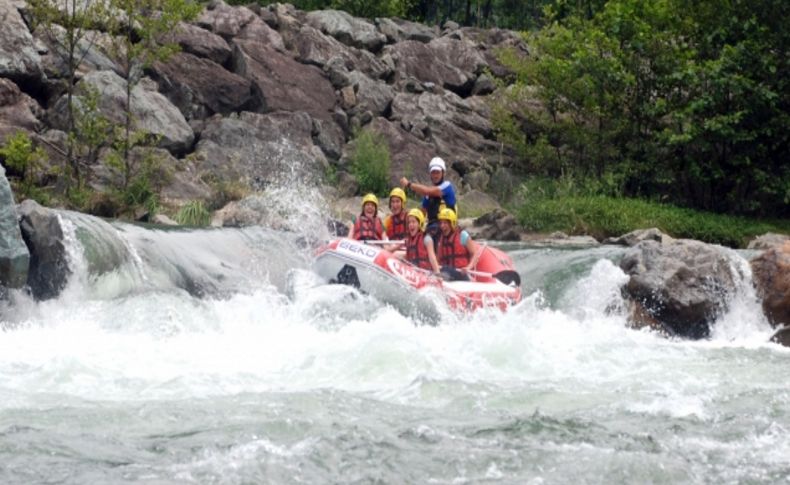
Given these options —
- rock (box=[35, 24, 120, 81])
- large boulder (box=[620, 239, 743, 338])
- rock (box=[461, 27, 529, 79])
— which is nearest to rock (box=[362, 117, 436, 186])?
rock (box=[461, 27, 529, 79])

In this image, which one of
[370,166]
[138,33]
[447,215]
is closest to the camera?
[447,215]

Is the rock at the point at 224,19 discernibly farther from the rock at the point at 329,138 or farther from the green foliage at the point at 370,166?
the green foliage at the point at 370,166

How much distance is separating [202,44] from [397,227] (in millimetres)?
13540

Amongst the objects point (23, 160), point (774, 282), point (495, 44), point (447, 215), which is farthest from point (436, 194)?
point (495, 44)

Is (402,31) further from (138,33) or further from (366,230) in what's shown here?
(366,230)

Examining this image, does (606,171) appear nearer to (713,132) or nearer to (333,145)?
(713,132)

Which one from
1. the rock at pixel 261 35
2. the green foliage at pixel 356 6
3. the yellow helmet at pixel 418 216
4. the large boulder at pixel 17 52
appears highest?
the green foliage at pixel 356 6

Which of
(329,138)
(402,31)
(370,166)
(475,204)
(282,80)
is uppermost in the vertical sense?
(402,31)

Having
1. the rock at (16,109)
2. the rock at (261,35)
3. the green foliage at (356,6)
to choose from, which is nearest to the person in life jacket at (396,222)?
the rock at (16,109)

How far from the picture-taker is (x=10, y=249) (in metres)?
10.8

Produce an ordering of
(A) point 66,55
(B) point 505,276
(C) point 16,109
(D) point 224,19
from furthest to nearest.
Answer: (D) point 224,19, (A) point 66,55, (C) point 16,109, (B) point 505,276

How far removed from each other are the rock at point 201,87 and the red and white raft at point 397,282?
505 inches

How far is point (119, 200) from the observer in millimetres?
19078

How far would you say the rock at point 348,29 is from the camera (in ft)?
101
